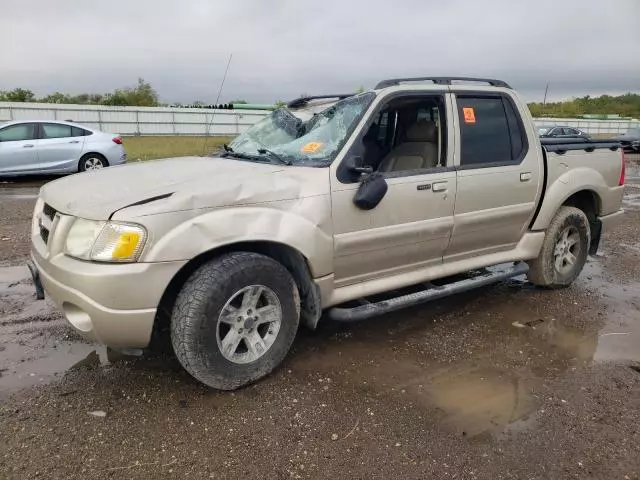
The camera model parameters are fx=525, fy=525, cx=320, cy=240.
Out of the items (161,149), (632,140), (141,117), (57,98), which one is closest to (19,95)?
(57,98)

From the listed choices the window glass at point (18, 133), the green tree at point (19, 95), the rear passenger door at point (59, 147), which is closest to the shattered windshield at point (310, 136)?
the rear passenger door at point (59, 147)

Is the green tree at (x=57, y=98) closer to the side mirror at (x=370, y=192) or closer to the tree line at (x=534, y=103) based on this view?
the tree line at (x=534, y=103)

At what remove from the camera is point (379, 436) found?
2.87 m

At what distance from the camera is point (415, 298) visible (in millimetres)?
3961

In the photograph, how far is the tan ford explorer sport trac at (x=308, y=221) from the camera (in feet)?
9.61

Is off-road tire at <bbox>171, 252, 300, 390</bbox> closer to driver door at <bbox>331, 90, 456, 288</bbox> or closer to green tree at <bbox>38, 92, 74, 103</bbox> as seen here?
driver door at <bbox>331, 90, 456, 288</bbox>

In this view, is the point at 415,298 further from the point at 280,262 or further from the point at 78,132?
the point at 78,132

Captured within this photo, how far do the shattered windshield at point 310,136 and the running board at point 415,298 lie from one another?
1039mm

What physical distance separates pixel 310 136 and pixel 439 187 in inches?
41.1

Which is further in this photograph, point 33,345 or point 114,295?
point 33,345

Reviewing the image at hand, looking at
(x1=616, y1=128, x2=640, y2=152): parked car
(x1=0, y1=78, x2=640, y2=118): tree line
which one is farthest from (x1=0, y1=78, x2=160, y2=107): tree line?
(x1=616, y1=128, x2=640, y2=152): parked car

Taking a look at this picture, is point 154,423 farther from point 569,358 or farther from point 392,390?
point 569,358

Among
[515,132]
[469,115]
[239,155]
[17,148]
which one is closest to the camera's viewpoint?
[239,155]

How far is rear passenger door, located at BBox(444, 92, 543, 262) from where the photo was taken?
165 inches
